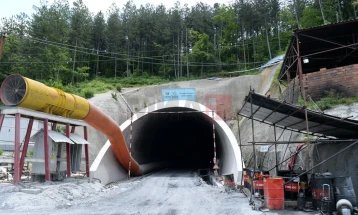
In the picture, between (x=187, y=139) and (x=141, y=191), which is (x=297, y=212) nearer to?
(x=141, y=191)

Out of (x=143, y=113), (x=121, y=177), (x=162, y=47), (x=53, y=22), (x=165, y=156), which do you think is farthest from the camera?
(x=162, y=47)

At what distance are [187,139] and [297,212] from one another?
3092cm

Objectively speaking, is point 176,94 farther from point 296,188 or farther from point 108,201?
point 296,188

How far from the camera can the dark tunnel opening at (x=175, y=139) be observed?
20375 millimetres

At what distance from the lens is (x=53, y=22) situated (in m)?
42.7

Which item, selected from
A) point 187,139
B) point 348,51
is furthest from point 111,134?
point 187,139

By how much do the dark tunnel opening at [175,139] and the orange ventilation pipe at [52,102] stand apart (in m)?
4.24

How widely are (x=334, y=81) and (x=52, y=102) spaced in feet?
40.1

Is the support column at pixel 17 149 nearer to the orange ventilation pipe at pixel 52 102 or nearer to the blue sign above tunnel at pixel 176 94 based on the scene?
the orange ventilation pipe at pixel 52 102

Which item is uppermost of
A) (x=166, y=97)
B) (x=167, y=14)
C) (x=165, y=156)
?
(x=167, y=14)


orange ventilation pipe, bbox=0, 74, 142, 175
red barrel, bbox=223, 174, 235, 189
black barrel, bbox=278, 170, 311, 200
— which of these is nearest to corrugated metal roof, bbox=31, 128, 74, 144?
orange ventilation pipe, bbox=0, 74, 142, 175

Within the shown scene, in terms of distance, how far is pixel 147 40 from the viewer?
187 feet

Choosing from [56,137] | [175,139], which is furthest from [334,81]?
[175,139]

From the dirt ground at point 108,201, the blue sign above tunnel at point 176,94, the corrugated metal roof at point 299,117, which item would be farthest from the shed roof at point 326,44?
the blue sign above tunnel at point 176,94
